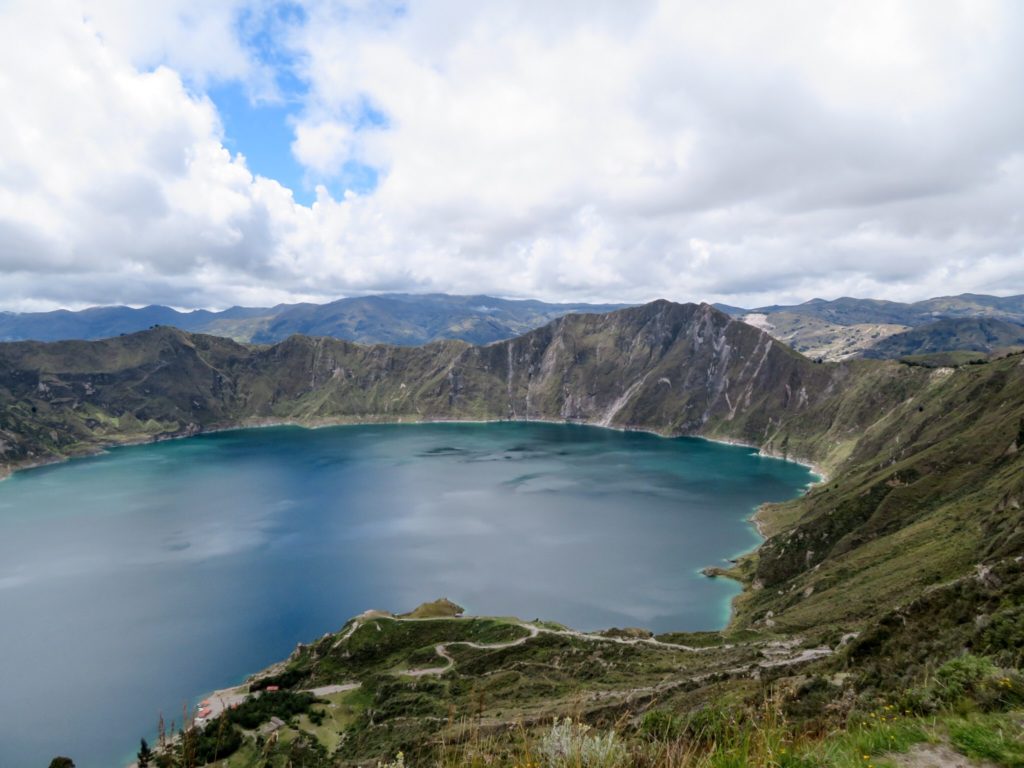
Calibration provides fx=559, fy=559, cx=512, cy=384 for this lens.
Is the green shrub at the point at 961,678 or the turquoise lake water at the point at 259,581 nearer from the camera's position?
the green shrub at the point at 961,678

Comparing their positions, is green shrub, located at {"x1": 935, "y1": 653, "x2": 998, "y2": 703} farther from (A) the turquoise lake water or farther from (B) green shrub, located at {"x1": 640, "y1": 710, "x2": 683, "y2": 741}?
(A) the turquoise lake water

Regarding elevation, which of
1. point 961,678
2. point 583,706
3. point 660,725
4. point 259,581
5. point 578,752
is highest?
point 578,752

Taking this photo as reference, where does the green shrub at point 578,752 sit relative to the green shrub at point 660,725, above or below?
above

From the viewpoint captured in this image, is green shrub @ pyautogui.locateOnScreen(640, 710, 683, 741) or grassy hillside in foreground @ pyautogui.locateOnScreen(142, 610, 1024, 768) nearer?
grassy hillside in foreground @ pyautogui.locateOnScreen(142, 610, 1024, 768)

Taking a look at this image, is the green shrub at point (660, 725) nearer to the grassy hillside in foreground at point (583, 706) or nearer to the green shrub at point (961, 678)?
the grassy hillside in foreground at point (583, 706)

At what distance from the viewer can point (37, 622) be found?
112 metres

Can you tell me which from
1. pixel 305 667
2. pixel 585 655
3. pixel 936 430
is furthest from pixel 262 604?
pixel 936 430

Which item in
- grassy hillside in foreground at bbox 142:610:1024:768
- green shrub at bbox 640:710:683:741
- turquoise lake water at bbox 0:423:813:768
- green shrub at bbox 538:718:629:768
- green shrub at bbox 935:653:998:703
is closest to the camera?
green shrub at bbox 538:718:629:768

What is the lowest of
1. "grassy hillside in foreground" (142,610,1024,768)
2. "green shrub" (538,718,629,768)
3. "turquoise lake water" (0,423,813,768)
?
"turquoise lake water" (0,423,813,768)

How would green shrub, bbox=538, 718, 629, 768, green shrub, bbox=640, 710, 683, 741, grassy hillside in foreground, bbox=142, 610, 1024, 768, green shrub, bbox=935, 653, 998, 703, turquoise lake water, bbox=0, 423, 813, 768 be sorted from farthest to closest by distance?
turquoise lake water, bbox=0, 423, 813, 768 < green shrub, bbox=640, 710, 683, 741 < green shrub, bbox=935, 653, 998, 703 < grassy hillside in foreground, bbox=142, 610, 1024, 768 < green shrub, bbox=538, 718, 629, 768

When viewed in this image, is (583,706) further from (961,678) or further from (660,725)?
(961,678)

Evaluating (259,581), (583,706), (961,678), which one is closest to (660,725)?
(583,706)

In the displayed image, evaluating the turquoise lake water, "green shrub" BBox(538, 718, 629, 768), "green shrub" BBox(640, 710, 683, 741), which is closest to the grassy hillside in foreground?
"green shrub" BBox(538, 718, 629, 768)

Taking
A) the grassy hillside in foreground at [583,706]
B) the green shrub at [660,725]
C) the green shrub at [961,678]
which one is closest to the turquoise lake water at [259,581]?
the grassy hillside in foreground at [583,706]
